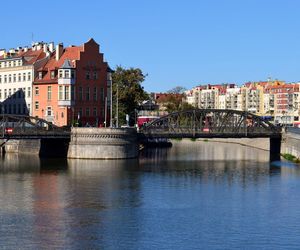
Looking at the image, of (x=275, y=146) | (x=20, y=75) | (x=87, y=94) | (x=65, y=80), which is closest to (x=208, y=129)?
(x=275, y=146)

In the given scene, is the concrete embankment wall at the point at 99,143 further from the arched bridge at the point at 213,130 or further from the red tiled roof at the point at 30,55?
the red tiled roof at the point at 30,55

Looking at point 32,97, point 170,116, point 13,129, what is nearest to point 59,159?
point 13,129

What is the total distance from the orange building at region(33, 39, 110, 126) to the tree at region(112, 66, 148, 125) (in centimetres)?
1012

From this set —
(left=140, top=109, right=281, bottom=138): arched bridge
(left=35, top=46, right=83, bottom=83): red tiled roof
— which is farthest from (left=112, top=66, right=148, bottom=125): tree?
(left=140, top=109, right=281, bottom=138): arched bridge

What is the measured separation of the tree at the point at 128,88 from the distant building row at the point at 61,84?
9076 millimetres

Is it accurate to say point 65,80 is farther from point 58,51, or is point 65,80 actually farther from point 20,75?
point 20,75

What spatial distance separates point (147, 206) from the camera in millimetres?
54125

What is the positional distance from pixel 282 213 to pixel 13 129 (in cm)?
4803

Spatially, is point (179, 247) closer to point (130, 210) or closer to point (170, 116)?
point (130, 210)

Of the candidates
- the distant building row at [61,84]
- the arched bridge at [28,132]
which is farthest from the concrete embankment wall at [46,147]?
the distant building row at [61,84]

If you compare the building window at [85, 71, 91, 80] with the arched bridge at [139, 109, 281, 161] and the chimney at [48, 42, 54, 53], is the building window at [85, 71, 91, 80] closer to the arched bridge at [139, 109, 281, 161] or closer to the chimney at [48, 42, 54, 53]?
the chimney at [48, 42, 54, 53]

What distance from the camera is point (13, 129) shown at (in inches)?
3627

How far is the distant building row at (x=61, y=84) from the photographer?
111 metres

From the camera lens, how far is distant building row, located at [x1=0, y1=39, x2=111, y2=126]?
4353 inches
